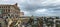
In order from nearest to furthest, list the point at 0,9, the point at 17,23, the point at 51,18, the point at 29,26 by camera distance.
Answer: the point at 17,23
the point at 29,26
the point at 51,18
the point at 0,9

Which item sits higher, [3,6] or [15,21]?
[3,6]

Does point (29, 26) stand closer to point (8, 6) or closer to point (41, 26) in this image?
point (41, 26)

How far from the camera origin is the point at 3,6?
187 ft

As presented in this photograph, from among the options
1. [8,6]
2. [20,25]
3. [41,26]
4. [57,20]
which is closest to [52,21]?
[57,20]

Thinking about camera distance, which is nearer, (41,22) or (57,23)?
(41,22)

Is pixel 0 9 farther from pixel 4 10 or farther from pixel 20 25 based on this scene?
pixel 20 25

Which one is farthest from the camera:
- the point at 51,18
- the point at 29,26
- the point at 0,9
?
the point at 0,9

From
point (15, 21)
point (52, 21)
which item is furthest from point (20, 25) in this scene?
point (52, 21)

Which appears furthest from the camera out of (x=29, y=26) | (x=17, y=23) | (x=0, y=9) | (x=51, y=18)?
(x=0, y=9)

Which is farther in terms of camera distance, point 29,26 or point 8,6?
point 8,6

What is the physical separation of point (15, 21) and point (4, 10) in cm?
3419

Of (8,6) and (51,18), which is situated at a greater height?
(8,6)

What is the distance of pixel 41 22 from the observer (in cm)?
2403

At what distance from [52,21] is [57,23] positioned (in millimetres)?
1074
